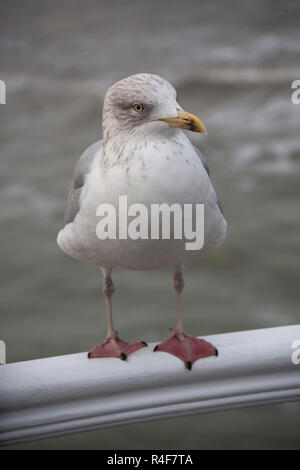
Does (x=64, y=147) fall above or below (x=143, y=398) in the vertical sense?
above

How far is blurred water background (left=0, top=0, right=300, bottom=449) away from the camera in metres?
1.58

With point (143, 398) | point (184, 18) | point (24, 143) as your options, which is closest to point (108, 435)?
point (143, 398)

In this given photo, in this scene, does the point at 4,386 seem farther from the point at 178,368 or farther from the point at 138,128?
the point at 138,128

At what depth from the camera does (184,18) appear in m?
1.97

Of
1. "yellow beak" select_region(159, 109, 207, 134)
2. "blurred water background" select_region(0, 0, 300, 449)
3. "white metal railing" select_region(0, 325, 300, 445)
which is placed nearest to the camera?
"yellow beak" select_region(159, 109, 207, 134)

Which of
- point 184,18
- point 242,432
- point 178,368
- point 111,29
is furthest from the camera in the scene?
point 184,18

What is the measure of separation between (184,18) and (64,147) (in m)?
0.61

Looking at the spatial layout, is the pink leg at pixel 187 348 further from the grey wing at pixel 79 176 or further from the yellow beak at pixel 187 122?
the yellow beak at pixel 187 122

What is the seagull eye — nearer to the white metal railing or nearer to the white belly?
the white belly

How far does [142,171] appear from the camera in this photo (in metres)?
0.51

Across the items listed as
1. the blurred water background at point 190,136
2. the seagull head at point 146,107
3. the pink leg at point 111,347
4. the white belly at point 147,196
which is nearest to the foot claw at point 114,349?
the pink leg at point 111,347

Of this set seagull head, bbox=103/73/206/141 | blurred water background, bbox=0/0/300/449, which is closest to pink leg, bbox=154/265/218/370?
seagull head, bbox=103/73/206/141

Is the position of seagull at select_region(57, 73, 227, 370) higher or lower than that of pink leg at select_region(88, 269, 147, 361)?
higher

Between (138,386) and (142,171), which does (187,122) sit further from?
(138,386)
